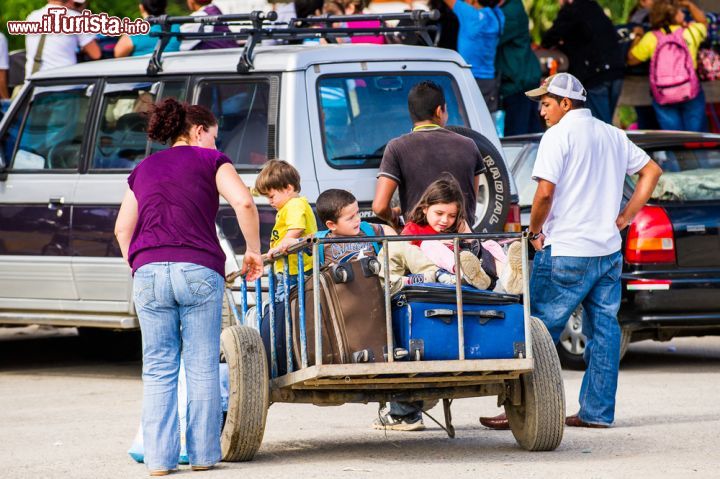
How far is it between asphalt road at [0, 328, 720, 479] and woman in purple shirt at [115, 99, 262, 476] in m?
0.21

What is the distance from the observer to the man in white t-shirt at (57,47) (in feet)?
42.2

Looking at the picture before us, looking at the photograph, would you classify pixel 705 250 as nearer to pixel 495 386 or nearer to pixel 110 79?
pixel 495 386

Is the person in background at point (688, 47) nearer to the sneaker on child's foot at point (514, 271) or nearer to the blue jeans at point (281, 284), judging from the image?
the blue jeans at point (281, 284)

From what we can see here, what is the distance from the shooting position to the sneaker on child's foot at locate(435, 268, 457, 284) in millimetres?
6980

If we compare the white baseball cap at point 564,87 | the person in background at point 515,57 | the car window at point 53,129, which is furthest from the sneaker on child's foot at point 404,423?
the person in background at point 515,57

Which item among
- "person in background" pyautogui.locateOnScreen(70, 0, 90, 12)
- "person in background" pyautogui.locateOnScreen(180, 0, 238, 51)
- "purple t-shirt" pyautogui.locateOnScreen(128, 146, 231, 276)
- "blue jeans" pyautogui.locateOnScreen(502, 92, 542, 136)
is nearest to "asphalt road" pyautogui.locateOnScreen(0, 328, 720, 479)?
"purple t-shirt" pyautogui.locateOnScreen(128, 146, 231, 276)

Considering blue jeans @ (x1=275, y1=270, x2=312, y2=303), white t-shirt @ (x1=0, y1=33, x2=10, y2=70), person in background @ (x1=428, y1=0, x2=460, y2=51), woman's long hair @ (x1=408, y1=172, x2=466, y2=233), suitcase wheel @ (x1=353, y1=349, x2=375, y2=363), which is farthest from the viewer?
person in background @ (x1=428, y1=0, x2=460, y2=51)

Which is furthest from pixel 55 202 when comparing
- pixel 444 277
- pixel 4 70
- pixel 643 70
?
pixel 643 70

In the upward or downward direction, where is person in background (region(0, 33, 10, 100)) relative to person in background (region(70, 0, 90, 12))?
downward

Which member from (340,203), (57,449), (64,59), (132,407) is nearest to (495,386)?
(340,203)

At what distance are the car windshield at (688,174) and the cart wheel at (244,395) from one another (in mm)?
4283

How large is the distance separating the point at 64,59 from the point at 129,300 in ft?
12.1

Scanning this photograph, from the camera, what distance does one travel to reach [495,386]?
7141 mm

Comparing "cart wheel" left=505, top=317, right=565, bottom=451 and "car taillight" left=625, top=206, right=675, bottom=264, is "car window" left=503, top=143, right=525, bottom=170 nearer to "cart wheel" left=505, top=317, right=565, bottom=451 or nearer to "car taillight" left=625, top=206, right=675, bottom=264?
"car taillight" left=625, top=206, right=675, bottom=264
